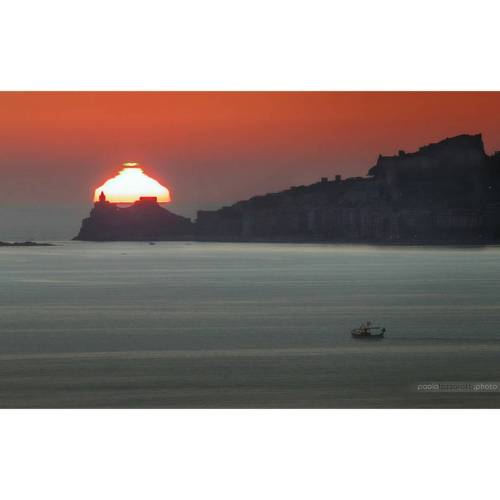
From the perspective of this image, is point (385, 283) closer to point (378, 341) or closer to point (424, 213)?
point (378, 341)

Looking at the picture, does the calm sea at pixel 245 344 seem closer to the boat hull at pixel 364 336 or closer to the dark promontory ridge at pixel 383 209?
the boat hull at pixel 364 336

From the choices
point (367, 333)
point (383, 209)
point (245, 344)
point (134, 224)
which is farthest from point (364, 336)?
point (134, 224)

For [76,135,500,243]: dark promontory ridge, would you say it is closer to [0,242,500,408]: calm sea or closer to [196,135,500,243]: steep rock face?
[196,135,500,243]: steep rock face

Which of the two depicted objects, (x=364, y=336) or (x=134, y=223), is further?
(x=364, y=336)

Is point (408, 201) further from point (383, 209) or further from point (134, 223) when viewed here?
point (134, 223)

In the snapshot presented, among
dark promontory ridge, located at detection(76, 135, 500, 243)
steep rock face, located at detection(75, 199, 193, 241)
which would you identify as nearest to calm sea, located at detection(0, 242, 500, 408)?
dark promontory ridge, located at detection(76, 135, 500, 243)

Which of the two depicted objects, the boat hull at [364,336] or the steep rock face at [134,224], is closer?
the steep rock face at [134,224]

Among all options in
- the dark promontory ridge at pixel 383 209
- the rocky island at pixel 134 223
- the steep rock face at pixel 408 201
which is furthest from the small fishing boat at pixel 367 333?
the rocky island at pixel 134 223
